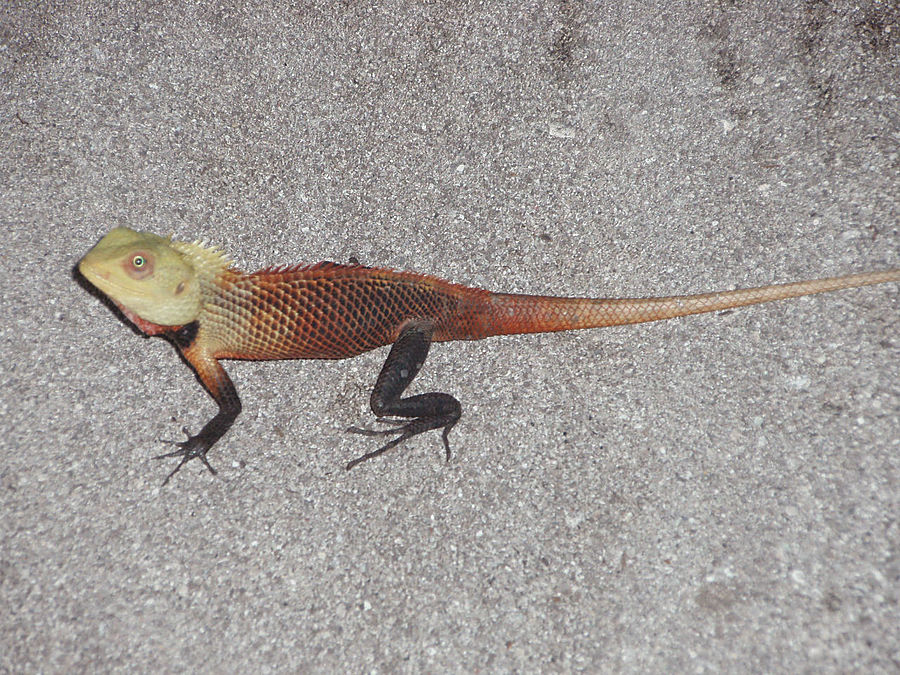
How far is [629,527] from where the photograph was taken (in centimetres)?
277

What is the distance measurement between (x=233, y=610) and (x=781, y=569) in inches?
91.0

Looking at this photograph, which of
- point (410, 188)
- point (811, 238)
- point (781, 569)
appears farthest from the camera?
point (410, 188)

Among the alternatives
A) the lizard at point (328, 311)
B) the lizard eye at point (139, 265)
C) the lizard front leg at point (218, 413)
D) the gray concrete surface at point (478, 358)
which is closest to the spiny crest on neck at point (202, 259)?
the lizard at point (328, 311)

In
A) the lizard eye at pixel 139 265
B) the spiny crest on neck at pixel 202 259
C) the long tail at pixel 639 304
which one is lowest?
the long tail at pixel 639 304

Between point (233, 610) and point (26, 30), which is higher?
point (26, 30)

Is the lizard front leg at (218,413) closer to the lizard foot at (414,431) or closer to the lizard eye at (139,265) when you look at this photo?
the lizard eye at (139,265)

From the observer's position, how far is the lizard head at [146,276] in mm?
2662

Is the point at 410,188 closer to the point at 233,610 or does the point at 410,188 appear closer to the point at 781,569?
the point at 233,610

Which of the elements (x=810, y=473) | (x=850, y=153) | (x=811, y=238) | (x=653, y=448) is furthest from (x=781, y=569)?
(x=850, y=153)

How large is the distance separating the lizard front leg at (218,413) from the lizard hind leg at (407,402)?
0.59m

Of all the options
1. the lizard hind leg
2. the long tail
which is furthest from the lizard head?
the long tail

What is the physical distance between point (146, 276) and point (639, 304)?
231 centimetres

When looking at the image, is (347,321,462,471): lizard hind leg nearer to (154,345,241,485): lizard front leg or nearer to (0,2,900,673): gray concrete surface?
(0,2,900,673): gray concrete surface

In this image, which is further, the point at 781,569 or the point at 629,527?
the point at 629,527
